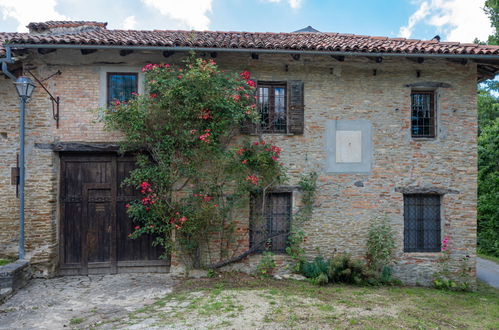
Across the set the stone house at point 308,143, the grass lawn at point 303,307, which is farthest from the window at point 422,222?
the grass lawn at point 303,307

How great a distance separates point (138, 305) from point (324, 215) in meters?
4.27

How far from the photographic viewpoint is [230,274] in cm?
648

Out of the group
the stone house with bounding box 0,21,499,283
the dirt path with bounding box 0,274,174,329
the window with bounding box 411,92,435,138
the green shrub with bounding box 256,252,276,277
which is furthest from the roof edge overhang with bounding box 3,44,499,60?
the dirt path with bounding box 0,274,174,329

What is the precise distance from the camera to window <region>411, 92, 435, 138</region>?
721 cm

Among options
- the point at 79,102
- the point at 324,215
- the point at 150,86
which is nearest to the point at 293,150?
the point at 324,215

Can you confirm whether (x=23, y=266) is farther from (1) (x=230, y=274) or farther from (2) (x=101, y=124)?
(1) (x=230, y=274)

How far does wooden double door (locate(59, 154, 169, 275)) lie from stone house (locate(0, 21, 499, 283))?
0.08 ft

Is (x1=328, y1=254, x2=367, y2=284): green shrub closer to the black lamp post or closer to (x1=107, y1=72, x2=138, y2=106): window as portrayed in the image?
(x1=107, y1=72, x2=138, y2=106): window

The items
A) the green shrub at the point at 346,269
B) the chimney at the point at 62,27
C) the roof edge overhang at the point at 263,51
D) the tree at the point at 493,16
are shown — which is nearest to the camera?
the roof edge overhang at the point at 263,51

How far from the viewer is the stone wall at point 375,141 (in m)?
6.82

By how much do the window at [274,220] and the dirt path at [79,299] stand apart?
2.21 m

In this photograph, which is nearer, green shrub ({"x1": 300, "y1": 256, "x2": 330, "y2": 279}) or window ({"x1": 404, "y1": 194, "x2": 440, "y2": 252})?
green shrub ({"x1": 300, "y1": 256, "x2": 330, "y2": 279})

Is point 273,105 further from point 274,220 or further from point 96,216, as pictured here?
point 96,216

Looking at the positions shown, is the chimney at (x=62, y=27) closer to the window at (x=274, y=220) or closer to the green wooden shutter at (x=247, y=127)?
the green wooden shutter at (x=247, y=127)
